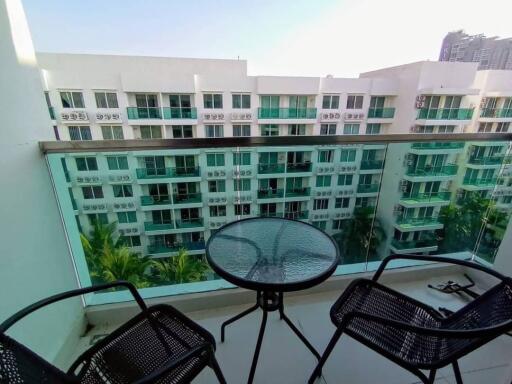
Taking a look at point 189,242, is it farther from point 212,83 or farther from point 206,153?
point 212,83

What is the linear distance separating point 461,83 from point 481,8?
1933 cm

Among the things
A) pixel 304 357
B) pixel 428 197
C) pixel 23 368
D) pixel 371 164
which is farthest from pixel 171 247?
pixel 428 197

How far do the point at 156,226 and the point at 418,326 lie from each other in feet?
5.92

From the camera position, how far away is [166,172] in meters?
1.62

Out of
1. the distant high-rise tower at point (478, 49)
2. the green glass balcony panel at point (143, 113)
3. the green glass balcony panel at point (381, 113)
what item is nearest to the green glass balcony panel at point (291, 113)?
the green glass balcony panel at point (381, 113)

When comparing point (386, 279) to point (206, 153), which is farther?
point (386, 279)

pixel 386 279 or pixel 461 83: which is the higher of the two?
pixel 461 83

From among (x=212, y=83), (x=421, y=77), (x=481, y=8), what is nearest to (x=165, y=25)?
(x=212, y=83)

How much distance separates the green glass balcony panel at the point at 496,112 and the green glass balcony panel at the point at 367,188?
748 inches

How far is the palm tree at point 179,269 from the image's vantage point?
1.77 meters

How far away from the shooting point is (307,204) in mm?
1998

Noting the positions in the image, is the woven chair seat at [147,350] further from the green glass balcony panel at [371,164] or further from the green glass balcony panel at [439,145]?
the green glass balcony panel at [439,145]

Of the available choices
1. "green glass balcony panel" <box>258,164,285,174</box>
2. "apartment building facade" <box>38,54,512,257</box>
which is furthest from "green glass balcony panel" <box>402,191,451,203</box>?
"green glass balcony panel" <box>258,164,285,174</box>

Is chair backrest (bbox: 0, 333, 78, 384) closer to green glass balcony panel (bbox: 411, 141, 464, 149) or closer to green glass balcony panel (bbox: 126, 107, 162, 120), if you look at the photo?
green glass balcony panel (bbox: 411, 141, 464, 149)
